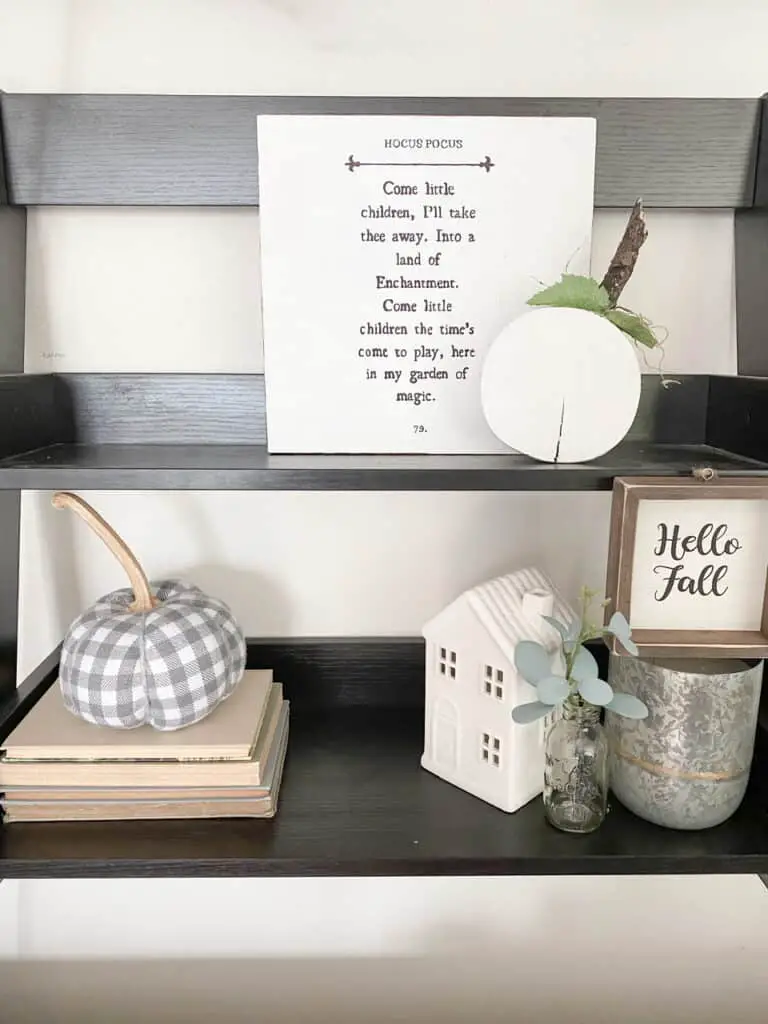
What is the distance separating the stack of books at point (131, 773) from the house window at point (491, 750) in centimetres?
18

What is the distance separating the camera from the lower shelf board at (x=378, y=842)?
608 mm

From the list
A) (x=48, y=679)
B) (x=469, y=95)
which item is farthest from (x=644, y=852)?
(x=469, y=95)

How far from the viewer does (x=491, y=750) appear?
2.22 feet

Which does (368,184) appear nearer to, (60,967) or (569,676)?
(569,676)

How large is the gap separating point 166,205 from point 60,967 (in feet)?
2.74

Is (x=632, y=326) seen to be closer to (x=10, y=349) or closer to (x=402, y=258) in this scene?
(x=402, y=258)

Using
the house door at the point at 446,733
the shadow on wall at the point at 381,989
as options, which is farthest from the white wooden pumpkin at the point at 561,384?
the shadow on wall at the point at 381,989

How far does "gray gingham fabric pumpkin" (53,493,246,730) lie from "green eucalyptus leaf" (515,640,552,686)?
Result: 0.80 feet

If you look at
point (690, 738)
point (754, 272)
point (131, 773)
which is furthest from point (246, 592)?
point (754, 272)

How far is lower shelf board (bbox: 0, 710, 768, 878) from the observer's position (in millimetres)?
608

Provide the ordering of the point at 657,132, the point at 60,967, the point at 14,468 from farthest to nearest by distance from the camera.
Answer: the point at 60,967 → the point at 657,132 → the point at 14,468

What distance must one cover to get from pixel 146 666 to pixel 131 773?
9 cm

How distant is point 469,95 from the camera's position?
0.74 metres

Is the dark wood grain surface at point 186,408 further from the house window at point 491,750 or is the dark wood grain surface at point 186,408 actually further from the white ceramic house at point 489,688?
the house window at point 491,750
